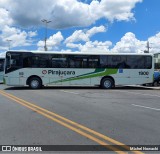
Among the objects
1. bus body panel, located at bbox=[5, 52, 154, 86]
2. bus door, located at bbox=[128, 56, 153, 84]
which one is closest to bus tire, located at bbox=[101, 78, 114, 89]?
bus body panel, located at bbox=[5, 52, 154, 86]

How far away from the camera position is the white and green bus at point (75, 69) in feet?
77.9

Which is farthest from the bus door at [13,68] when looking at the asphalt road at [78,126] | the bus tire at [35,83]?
the asphalt road at [78,126]

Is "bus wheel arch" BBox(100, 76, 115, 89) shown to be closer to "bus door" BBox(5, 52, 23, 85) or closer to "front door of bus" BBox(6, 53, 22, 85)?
"bus door" BBox(5, 52, 23, 85)

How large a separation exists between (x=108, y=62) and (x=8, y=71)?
A: 8.10 m

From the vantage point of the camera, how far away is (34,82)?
2416cm

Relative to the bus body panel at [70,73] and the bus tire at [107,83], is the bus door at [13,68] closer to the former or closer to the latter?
the bus body panel at [70,73]

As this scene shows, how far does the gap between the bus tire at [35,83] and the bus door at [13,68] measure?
99cm

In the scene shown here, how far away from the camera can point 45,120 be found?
935cm

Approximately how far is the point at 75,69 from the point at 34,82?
347cm

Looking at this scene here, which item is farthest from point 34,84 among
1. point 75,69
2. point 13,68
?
point 75,69

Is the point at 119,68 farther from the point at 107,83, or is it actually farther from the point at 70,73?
the point at 70,73

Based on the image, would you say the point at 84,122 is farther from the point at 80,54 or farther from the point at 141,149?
the point at 80,54

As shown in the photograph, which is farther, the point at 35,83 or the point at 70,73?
the point at 70,73

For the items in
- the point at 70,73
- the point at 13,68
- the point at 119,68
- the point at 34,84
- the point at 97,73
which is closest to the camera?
the point at 13,68
